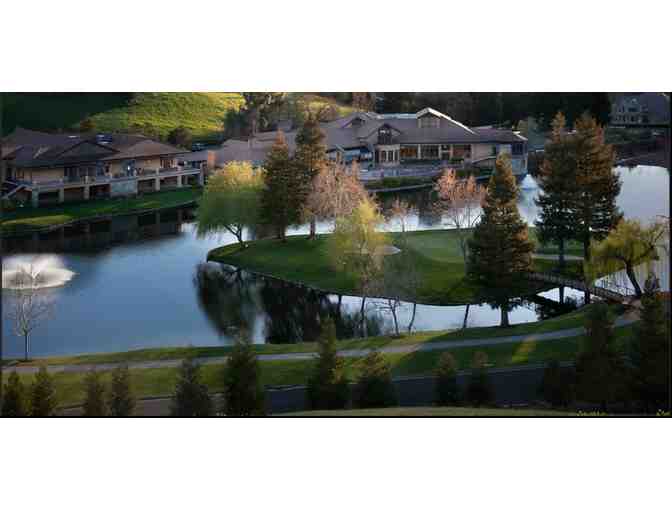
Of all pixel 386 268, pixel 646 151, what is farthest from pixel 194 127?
pixel 646 151

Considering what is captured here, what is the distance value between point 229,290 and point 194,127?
A: 9.56 ft

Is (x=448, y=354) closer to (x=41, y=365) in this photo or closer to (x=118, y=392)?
(x=118, y=392)

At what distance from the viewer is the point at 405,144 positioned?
18672mm

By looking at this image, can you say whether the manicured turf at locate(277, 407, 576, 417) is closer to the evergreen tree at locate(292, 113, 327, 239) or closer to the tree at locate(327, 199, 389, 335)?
the tree at locate(327, 199, 389, 335)

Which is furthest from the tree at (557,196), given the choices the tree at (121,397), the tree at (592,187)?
the tree at (121,397)

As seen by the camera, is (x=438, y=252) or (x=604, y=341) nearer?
(x=604, y=341)

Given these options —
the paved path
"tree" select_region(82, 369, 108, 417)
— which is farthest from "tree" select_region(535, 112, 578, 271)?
"tree" select_region(82, 369, 108, 417)

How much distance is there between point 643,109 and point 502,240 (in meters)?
3.18

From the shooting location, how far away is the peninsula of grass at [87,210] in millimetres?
17203

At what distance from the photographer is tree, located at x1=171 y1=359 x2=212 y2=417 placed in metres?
15.7

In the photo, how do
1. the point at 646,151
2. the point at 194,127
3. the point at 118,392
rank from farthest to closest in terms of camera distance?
the point at 194,127 → the point at 646,151 → the point at 118,392

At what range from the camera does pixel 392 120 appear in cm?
1798

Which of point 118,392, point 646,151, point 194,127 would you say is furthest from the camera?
point 194,127

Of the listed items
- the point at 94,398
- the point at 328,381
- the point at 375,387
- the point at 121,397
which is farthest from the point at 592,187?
the point at 94,398
